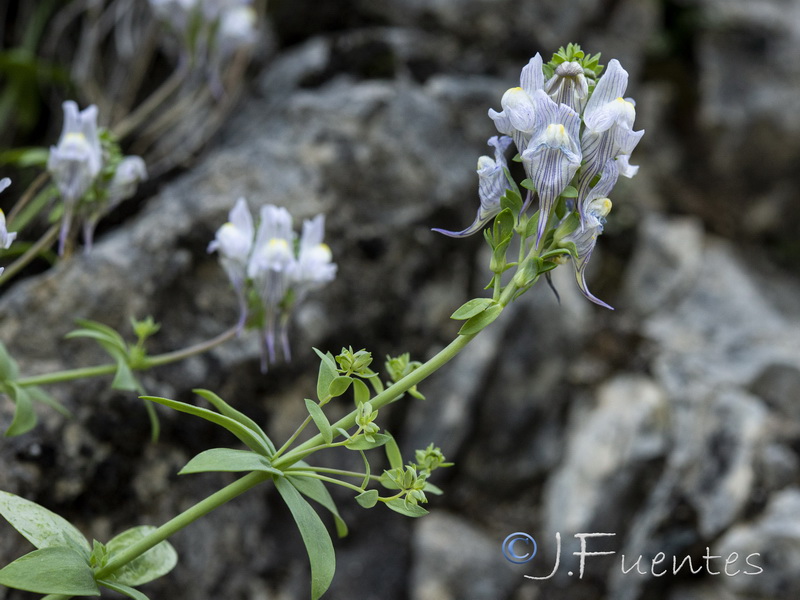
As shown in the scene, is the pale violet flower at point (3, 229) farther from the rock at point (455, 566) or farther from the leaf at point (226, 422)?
the rock at point (455, 566)

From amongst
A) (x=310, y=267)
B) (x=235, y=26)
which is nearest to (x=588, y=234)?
(x=310, y=267)

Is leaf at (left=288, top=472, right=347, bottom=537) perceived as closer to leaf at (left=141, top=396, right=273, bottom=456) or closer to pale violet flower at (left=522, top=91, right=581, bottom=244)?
leaf at (left=141, top=396, right=273, bottom=456)

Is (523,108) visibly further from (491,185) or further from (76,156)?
(76,156)

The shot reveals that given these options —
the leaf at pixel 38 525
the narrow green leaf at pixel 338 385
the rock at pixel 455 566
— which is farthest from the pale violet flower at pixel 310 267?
the rock at pixel 455 566

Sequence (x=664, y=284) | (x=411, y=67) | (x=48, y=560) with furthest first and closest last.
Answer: (x=664, y=284) → (x=411, y=67) → (x=48, y=560)

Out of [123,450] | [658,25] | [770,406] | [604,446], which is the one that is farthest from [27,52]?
[770,406]

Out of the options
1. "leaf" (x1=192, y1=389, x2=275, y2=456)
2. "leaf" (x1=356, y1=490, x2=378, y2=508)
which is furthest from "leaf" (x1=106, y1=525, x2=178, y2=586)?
"leaf" (x1=356, y1=490, x2=378, y2=508)

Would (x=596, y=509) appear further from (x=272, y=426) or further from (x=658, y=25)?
(x=658, y=25)
